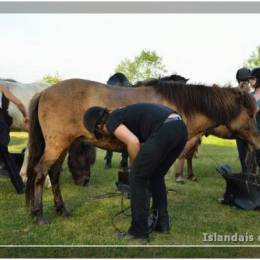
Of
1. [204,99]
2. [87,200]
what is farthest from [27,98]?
[204,99]

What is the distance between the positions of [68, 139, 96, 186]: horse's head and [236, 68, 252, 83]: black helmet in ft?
8.40

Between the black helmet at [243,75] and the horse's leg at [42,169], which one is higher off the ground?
the black helmet at [243,75]

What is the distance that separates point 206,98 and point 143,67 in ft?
2.78

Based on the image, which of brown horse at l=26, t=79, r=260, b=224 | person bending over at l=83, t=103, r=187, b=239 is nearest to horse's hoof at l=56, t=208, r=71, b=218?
brown horse at l=26, t=79, r=260, b=224

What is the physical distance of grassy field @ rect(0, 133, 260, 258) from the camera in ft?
13.8

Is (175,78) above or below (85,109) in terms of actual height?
above

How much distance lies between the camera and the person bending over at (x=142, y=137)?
4176 mm

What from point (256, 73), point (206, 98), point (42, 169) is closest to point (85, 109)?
point (42, 169)

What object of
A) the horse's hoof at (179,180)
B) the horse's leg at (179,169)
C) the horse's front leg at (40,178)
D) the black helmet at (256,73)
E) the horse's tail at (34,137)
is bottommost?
the horse's hoof at (179,180)

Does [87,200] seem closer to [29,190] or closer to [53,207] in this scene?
[53,207]

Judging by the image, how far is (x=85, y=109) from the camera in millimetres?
5098

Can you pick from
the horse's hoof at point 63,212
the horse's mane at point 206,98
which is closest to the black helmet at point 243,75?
the horse's mane at point 206,98

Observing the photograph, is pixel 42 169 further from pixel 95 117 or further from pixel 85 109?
pixel 95 117

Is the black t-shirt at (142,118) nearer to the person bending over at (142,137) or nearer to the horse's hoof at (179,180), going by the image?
the person bending over at (142,137)
